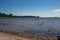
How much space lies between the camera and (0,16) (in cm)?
19925

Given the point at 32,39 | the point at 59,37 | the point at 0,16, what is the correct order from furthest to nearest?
the point at 0,16
the point at 32,39
the point at 59,37

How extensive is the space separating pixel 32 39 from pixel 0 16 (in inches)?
7378

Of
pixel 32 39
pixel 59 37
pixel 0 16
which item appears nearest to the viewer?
pixel 59 37

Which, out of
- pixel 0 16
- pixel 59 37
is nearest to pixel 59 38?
pixel 59 37

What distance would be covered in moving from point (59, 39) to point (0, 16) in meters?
196

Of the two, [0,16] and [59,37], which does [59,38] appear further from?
[0,16]

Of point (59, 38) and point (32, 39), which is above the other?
point (59, 38)

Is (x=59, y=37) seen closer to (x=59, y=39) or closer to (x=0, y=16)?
(x=59, y=39)

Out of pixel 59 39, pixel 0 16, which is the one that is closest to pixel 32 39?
pixel 59 39

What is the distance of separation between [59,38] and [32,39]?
9.12 metres

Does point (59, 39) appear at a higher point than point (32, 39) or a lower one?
higher

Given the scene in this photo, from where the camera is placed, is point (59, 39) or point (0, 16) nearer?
point (59, 39)

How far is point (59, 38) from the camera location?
8141 mm

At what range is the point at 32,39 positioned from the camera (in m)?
17.0
